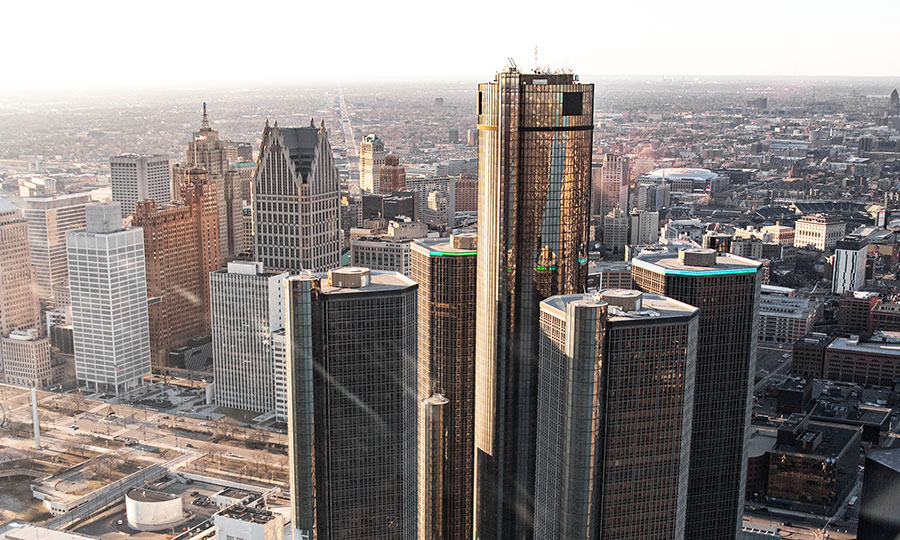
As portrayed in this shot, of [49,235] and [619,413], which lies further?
[49,235]

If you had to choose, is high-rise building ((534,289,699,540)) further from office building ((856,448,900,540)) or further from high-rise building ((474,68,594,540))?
office building ((856,448,900,540))

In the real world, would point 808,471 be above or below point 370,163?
below

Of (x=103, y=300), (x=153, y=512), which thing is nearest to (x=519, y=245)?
(x=153, y=512)

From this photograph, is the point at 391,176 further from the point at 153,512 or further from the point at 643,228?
the point at 153,512

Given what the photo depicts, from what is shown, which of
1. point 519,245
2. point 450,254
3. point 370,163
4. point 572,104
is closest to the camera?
point 572,104

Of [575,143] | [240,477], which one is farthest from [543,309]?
[240,477]

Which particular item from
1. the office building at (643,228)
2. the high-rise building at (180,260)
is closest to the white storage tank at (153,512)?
the high-rise building at (180,260)
